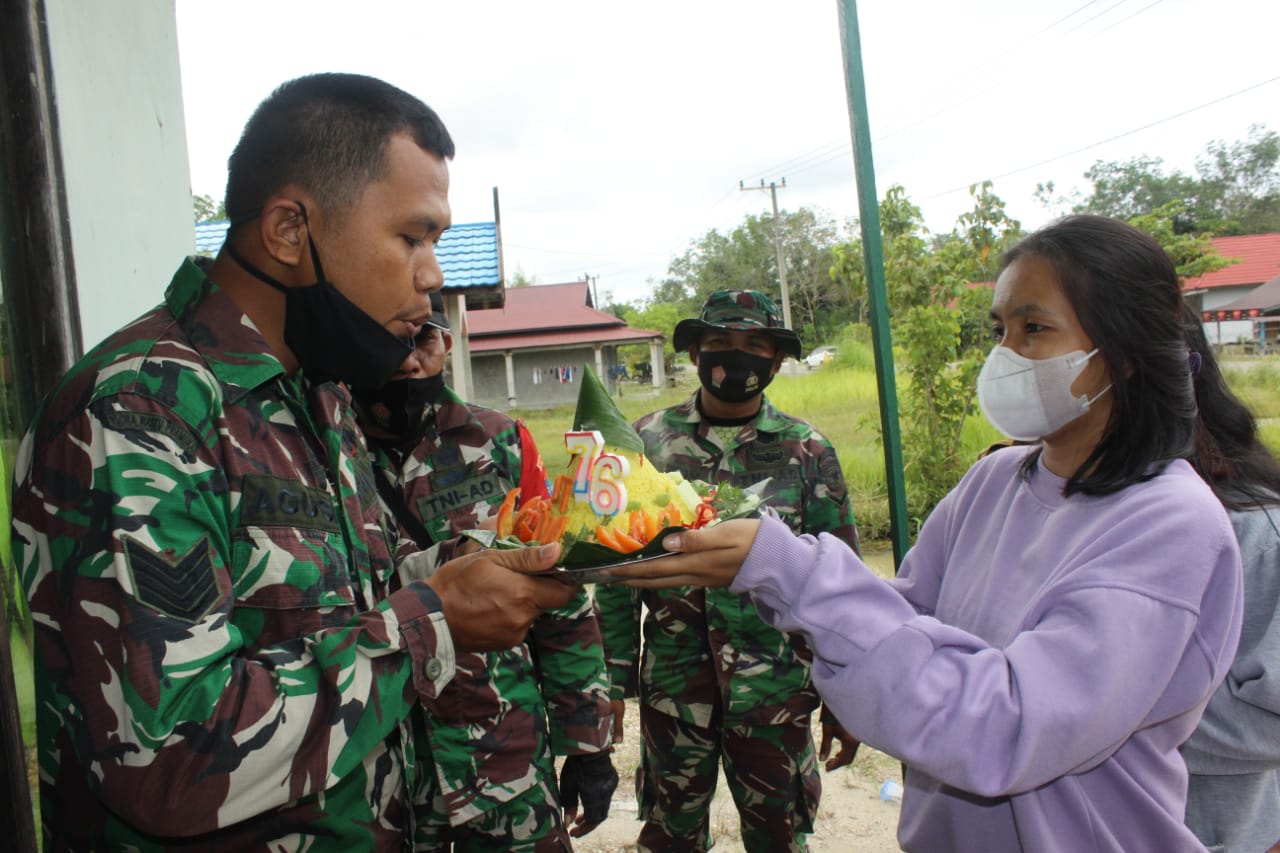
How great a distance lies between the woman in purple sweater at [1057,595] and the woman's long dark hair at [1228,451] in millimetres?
451

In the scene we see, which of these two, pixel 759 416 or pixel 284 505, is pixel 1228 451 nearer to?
pixel 759 416

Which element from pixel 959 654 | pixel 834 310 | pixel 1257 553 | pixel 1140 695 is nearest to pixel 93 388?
pixel 959 654

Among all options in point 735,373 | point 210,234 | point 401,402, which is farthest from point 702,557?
point 210,234

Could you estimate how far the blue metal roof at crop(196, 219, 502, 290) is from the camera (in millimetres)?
11523

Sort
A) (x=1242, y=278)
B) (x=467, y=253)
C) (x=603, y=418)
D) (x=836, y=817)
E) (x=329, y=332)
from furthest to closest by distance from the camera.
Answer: (x=1242, y=278)
(x=467, y=253)
(x=836, y=817)
(x=603, y=418)
(x=329, y=332)

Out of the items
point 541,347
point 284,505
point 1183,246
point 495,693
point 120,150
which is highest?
point 541,347

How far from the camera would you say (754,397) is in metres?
4.05

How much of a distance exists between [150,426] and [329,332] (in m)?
0.48

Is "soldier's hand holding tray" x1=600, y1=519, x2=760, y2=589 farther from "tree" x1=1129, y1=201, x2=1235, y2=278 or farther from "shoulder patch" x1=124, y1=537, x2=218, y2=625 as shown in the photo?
"tree" x1=1129, y1=201, x2=1235, y2=278

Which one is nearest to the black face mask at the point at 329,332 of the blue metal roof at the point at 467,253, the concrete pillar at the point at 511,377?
the blue metal roof at the point at 467,253

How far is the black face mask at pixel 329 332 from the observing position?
1910 mm

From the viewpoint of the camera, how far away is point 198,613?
57.6 inches

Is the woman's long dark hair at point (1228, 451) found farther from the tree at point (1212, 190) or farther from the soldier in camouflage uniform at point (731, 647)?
the tree at point (1212, 190)

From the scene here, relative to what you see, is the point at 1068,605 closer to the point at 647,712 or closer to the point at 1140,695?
the point at 1140,695
